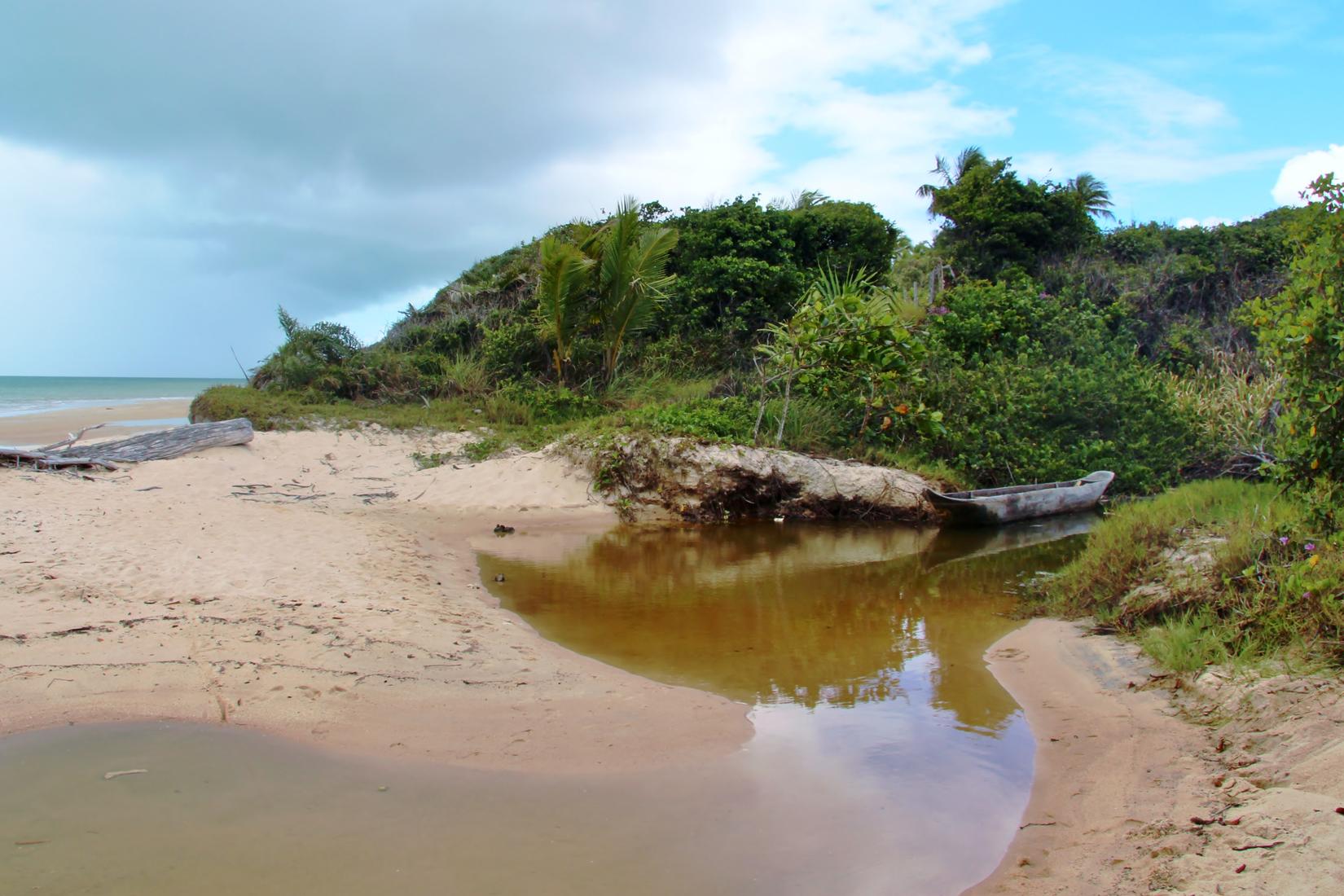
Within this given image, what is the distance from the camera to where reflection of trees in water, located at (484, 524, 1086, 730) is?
17.4ft

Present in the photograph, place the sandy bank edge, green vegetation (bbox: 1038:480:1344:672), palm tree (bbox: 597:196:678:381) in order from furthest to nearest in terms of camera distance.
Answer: palm tree (bbox: 597:196:678:381) → green vegetation (bbox: 1038:480:1344:672) → the sandy bank edge

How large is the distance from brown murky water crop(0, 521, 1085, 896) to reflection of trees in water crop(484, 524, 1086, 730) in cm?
5

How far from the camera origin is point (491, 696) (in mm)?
4520

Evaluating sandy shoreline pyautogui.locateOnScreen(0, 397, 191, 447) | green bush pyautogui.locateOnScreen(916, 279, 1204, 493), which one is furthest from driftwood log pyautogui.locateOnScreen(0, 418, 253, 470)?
green bush pyautogui.locateOnScreen(916, 279, 1204, 493)

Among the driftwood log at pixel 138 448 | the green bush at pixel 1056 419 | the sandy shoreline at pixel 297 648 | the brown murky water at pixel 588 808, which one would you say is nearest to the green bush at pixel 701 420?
the green bush at pixel 1056 419

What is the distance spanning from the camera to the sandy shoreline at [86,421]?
17266 mm

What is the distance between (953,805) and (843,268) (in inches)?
663

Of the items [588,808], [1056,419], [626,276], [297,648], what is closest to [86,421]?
[626,276]

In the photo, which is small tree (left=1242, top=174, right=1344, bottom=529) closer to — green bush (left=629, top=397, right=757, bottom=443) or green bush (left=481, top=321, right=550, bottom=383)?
green bush (left=629, top=397, right=757, bottom=443)

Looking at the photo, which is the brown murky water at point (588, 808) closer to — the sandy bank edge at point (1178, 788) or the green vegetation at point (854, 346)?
the sandy bank edge at point (1178, 788)

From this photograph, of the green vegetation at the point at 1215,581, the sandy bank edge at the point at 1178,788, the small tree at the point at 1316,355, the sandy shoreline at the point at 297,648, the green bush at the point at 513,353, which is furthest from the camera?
the green bush at the point at 513,353

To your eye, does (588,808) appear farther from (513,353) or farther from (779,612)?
(513,353)

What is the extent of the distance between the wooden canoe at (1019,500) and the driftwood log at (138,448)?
10192 millimetres

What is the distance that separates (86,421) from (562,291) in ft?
53.7
